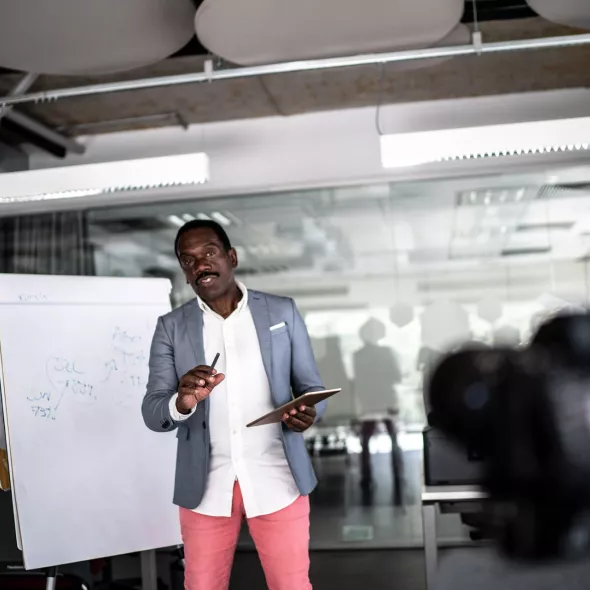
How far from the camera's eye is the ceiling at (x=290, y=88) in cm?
448

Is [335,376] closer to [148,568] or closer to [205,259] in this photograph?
[148,568]

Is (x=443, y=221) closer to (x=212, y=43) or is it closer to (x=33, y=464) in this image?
(x=212, y=43)

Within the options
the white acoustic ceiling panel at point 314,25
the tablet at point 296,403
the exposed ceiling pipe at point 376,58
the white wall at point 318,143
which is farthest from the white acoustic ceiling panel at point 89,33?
the white wall at point 318,143

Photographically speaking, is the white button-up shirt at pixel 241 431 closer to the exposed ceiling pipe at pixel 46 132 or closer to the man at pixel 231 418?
the man at pixel 231 418

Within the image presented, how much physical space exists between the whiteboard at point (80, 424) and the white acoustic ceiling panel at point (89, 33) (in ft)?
3.29

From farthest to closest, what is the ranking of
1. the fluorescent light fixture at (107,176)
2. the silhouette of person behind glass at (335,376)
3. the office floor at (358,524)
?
1. the silhouette of person behind glass at (335,376)
2. the office floor at (358,524)
3. the fluorescent light fixture at (107,176)

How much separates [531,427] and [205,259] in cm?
203

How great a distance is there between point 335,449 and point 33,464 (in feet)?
8.14

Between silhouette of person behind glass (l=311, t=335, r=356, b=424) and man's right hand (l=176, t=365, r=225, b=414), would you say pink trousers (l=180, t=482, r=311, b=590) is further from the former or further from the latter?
silhouette of person behind glass (l=311, t=335, r=356, b=424)

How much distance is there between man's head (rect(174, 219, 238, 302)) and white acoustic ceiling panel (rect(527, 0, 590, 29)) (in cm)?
158

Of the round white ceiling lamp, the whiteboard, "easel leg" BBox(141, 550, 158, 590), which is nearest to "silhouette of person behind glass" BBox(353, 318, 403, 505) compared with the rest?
the round white ceiling lamp

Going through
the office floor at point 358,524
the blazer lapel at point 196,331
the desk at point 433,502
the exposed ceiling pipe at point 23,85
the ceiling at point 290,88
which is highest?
the ceiling at point 290,88

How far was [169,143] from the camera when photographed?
222 inches

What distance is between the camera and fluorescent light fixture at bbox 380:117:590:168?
340 cm
